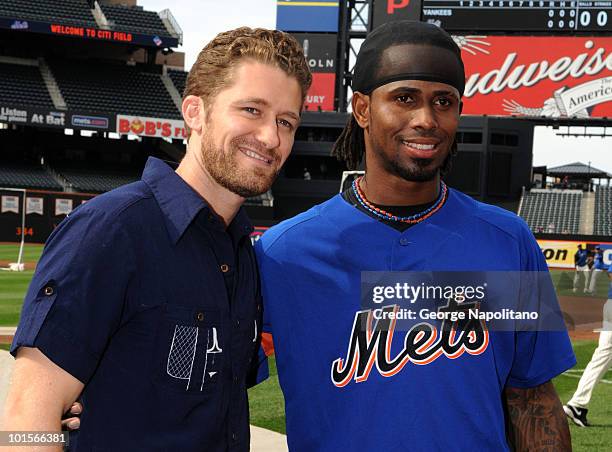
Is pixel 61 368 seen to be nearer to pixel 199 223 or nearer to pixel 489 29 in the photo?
pixel 199 223

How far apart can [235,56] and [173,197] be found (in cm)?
45

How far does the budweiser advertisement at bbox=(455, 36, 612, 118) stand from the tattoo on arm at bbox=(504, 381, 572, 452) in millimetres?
41393

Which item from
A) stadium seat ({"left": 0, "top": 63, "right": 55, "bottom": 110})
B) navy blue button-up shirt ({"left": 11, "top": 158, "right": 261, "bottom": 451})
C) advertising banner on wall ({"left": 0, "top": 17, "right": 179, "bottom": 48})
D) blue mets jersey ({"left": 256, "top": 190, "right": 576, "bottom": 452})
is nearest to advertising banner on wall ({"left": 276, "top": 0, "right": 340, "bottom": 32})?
advertising banner on wall ({"left": 0, "top": 17, "right": 179, "bottom": 48})

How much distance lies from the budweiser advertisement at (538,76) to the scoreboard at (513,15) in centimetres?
85

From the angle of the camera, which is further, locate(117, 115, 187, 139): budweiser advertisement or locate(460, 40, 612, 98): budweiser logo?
locate(460, 40, 612, 98): budweiser logo

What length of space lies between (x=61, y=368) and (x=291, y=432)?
857 millimetres

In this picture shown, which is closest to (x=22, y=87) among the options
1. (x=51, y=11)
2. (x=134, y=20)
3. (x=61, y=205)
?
(x=51, y=11)

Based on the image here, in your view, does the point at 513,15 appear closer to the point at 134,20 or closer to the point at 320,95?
the point at 320,95

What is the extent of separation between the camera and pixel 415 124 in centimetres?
241

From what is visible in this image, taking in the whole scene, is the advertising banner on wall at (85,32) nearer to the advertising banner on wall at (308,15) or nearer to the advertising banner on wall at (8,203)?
the advertising banner on wall at (308,15)

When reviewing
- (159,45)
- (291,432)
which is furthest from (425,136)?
(159,45)

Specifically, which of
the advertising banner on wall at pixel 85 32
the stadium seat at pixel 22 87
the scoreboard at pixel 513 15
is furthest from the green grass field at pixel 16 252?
the scoreboard at pixel 513 15

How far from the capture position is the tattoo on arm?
2.43 metres

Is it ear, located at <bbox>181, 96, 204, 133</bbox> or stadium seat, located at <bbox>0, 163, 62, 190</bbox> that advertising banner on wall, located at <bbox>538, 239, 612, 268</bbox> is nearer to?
stadium seat, located at <bbox>0, 163, 62, 190</bbox>
